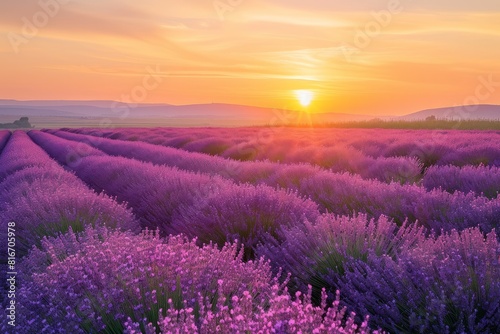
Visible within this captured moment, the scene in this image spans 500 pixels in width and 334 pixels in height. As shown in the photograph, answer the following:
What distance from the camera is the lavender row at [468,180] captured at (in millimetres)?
5582

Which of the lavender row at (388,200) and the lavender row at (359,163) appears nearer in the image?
the lavender row at (388,200)

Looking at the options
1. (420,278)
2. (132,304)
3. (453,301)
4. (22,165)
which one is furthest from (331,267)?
(22,165)

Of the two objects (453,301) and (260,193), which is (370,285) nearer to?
(453,301)

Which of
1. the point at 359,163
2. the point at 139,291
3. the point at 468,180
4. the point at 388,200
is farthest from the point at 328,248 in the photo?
the point at 359,163

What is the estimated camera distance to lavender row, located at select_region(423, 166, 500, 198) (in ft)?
18.3

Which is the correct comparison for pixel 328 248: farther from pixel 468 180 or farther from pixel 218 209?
pixel 468 180

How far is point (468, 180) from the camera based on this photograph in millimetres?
6051

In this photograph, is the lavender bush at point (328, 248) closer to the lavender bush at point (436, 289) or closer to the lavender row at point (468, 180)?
the lavender bush at point (436, 289)

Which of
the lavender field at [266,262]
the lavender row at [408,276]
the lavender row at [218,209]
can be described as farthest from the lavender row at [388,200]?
the lavender row at [408,276]

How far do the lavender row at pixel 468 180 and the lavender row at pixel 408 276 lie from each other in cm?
229

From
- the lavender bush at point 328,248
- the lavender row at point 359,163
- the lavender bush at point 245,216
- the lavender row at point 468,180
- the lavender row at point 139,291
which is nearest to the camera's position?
the lavender row at point 139,291

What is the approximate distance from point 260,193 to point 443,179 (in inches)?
115

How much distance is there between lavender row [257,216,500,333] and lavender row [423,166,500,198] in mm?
2292

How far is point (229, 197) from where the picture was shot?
4.71 metres
